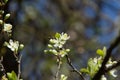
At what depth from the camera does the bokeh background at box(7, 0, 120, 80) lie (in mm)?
5637

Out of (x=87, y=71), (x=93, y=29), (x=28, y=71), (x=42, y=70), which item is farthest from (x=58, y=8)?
(x=87, y=71)

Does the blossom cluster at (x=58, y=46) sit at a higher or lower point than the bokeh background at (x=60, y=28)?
higher

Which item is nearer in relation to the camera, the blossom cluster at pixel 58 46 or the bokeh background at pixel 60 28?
the blossom cluster at pixel 58 46

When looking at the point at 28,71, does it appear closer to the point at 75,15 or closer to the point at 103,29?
the point at 75,15

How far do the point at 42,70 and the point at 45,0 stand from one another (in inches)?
64.8

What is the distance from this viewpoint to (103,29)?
296 inches

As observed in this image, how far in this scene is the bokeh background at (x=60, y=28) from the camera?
222 inches

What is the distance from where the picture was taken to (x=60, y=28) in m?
6.75

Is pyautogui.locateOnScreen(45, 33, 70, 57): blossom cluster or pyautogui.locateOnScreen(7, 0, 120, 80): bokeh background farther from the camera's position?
pyautogui.locateOnScreen(7, 0, 120, 80): bokeh background

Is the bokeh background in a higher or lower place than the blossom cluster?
lower

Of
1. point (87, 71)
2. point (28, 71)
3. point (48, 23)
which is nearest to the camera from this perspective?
point (87, 71)

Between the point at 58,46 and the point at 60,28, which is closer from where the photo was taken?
the point at 58,46

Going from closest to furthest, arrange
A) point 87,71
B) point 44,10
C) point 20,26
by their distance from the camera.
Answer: point 87,71, point 20,26, point 44,10

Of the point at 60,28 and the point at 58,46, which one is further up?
the point at 58,46
